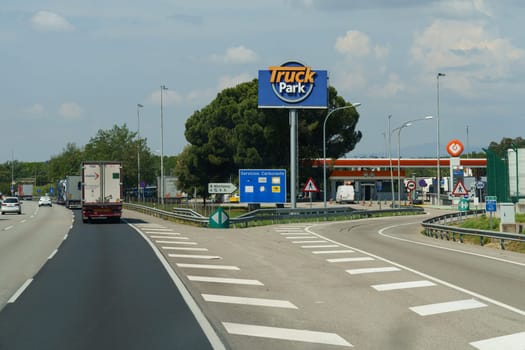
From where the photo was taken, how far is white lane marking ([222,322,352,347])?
9180 millimetres

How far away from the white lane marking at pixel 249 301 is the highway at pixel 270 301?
2 cm

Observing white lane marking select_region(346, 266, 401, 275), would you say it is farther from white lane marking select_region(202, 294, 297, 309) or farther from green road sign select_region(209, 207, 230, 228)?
green road sign select_region(209, 207, 230, 228)

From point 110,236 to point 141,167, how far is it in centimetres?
6827

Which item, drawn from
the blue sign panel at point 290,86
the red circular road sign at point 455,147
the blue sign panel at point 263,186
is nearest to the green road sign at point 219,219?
the blue sign panel at point 263,186

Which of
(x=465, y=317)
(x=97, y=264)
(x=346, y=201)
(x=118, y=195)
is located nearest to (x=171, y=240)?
(x=97, y=264)

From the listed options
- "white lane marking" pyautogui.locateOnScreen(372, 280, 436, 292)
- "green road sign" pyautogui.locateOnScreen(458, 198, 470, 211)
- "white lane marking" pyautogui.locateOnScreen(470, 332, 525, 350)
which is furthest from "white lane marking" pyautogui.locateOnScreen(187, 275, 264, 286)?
"green road sign" pyautogui.locateOnScreen(458, 198, 470, 211)

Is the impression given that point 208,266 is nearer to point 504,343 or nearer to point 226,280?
point 226,280

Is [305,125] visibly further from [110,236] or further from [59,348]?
[59,348]

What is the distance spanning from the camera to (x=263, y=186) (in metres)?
46.8

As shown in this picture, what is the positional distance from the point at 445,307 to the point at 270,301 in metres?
2.98

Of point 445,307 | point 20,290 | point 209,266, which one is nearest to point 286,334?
point 445,307

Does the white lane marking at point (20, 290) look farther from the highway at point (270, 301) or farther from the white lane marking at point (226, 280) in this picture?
the white lane marking at point (226, 280)

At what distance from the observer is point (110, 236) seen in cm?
3102

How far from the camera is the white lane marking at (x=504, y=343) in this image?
8.80m
